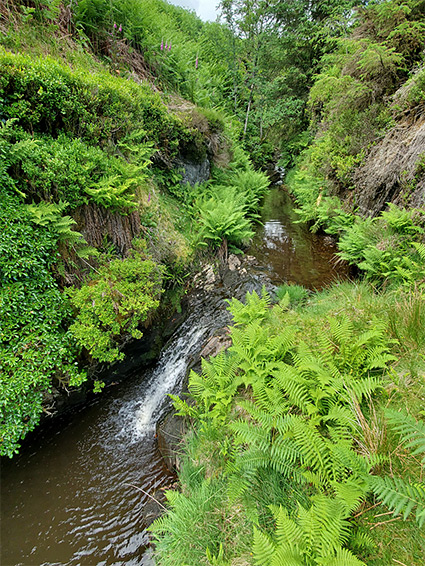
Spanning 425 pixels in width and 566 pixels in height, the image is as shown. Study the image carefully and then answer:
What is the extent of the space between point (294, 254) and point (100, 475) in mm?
6739

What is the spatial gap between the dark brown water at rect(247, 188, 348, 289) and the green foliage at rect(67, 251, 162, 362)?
340 cm

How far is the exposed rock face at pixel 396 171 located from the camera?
4703 mm

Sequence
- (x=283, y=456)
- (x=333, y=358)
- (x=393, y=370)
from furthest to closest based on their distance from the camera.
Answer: (x=333, y=358) → (x=393, y=370) → (x=283, y=456)

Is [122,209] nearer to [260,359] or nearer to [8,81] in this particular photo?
[8,81]

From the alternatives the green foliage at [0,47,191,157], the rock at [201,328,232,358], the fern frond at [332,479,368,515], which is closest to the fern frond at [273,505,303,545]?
the fern frond at [332,479,368,515]

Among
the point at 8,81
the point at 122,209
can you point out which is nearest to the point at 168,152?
the point at 122,209

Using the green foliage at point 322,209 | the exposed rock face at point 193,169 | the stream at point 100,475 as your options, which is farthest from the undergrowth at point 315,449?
the exposed rock face at point 193,169

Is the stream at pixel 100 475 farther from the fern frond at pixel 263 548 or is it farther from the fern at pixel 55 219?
the fern at pixel 55 219

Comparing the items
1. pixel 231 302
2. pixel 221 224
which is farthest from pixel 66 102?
pixel 231 302

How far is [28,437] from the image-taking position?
12.2 ft

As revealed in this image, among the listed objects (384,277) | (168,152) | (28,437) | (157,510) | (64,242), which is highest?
(168,152)

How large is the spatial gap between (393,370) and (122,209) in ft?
15.2

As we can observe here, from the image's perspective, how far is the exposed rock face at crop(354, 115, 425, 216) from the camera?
470 centimetres

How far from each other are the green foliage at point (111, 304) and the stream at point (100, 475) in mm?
1022
